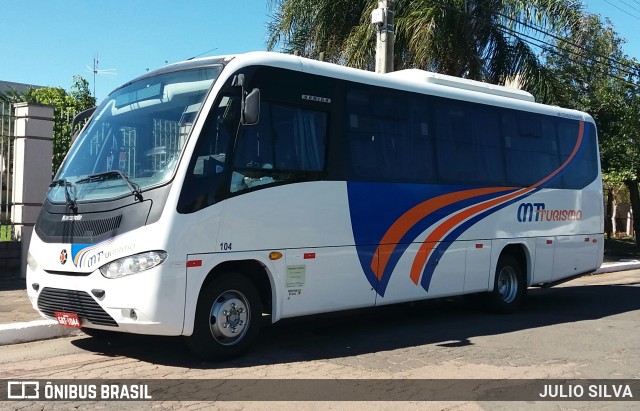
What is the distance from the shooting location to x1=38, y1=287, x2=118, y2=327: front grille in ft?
22.0

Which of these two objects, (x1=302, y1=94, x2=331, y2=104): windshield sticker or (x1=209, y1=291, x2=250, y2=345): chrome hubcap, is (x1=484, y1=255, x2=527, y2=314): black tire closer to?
(x1=302, y1=94, x2=331, y2=104): windshield sticker

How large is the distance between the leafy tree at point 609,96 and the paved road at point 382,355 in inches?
512

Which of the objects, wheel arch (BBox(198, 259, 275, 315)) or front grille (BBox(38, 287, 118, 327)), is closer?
front grille (BBox(38, 287, 118, 327))

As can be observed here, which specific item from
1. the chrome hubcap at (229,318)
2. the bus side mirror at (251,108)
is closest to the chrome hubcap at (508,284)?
the chrome hubcap at (229,318)

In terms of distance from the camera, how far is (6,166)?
40.7 ft

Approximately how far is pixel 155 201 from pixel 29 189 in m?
6.62

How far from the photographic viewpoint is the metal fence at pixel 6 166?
12141mm

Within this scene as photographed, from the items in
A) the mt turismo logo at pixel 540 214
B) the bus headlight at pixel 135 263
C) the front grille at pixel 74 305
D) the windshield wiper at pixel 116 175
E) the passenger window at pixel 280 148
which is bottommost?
the front grille at pixel 74 305

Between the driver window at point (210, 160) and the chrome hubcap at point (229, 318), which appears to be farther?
the chrome hubcap at point (229, 318)

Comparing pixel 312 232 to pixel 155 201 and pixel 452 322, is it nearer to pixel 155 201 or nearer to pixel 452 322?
pixel 155 201

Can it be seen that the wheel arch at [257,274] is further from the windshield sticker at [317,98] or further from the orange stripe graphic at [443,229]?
the orange stripe graphic at [443,229]

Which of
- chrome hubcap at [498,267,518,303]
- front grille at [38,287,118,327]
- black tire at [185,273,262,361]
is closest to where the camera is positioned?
front grille at [38,287,118,327]

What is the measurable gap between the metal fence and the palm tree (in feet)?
25.8

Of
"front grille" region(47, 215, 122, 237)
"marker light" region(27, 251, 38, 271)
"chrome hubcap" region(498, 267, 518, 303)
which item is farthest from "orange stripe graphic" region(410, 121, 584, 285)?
"marker light" region(27, 251, 38, 271)
